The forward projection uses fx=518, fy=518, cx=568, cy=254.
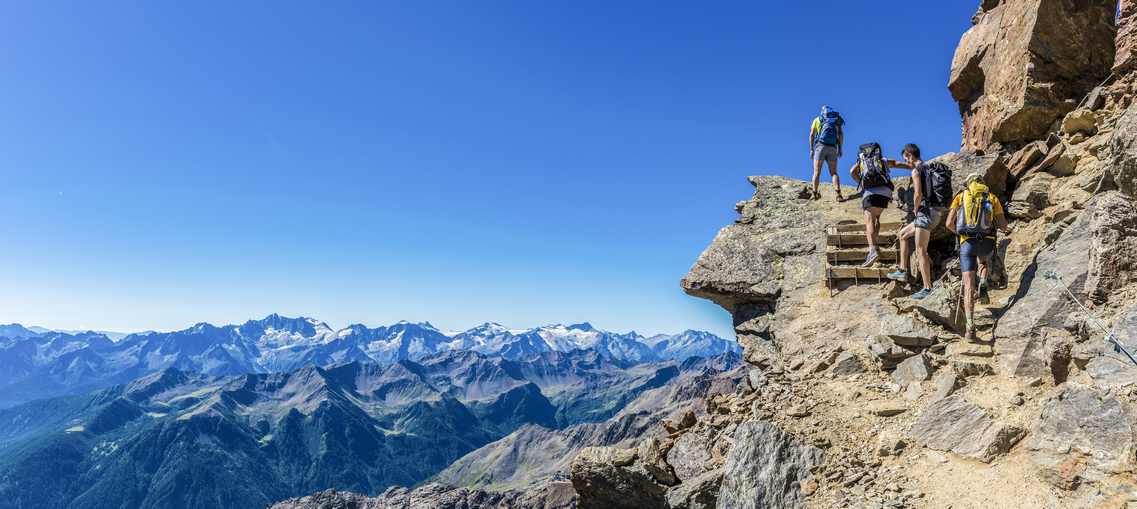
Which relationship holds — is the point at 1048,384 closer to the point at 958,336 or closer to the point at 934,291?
the point at 958,336

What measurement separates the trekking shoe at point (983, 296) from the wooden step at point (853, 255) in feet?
11.3

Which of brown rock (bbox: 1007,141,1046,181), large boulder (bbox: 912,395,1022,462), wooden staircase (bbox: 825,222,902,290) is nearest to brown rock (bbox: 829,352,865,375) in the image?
large boulder (bbox: 912,395,1022,462)

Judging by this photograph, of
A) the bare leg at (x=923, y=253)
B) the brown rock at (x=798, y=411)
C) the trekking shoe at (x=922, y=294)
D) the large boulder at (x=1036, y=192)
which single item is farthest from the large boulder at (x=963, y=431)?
the large boulder at (x=1036, y=192)

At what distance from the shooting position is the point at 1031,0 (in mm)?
17516

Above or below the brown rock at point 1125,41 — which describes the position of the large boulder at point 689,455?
below

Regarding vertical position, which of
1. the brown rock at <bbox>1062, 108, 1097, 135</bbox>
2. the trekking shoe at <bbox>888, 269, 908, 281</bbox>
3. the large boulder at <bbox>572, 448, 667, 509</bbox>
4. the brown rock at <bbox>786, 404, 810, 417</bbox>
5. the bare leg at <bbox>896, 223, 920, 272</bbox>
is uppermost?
the brown rock at <bbox>1062, 108, 1097, 135</bbox>

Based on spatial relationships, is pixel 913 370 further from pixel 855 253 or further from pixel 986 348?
pixel 855 253

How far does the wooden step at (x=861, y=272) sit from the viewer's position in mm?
16528

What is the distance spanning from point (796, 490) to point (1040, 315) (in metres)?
6.40

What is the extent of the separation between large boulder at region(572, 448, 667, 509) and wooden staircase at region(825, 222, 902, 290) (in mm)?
8791

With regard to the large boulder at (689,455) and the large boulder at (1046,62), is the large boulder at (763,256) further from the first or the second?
the large boulder at (689,455)

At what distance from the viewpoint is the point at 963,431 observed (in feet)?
32.4

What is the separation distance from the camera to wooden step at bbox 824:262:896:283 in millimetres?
16528

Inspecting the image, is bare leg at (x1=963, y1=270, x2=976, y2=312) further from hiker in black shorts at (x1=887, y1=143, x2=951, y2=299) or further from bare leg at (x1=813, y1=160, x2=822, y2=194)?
bare leg at (x1=813, y1=160, x2=822, y2=194)
